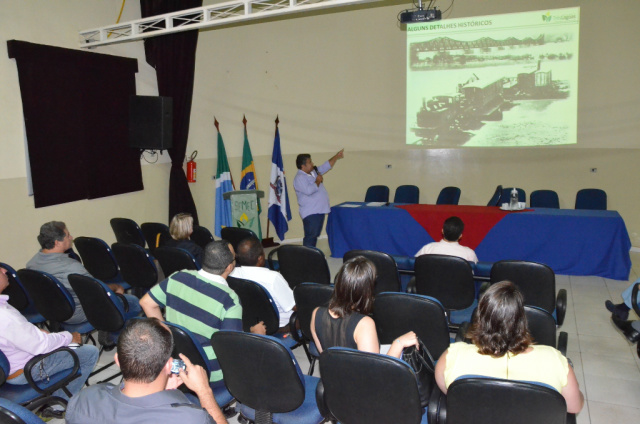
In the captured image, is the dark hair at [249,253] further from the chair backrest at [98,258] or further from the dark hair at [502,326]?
the dark hair at [502,326]

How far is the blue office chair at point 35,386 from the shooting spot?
2.74 metres

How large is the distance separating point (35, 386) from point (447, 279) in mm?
2704

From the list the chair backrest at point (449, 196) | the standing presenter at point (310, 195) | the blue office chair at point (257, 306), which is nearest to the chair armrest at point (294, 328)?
the blue office chair at point (257, 306)

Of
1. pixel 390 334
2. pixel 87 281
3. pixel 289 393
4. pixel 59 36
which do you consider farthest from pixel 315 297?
pixel 59 36

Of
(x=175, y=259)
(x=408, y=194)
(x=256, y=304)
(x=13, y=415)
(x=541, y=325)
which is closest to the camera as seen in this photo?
(x=13, y=415)

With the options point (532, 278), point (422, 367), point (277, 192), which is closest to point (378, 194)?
point (277, 192)

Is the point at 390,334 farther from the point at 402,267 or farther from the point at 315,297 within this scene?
the point at 402,267

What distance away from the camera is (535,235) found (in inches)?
232

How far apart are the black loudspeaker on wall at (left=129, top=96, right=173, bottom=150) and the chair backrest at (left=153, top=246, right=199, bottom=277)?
2.86 m

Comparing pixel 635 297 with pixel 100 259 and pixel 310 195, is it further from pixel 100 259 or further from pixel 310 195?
pixel 100 259

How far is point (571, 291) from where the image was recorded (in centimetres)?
543

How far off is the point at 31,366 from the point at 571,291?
492 centimetres

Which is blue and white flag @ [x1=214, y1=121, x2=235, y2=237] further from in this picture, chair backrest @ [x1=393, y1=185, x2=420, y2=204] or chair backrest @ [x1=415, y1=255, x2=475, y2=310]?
chair backrest @ [x1=415, y1=255, x2=475, y2=310]

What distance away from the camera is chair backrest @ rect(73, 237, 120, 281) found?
468cm
